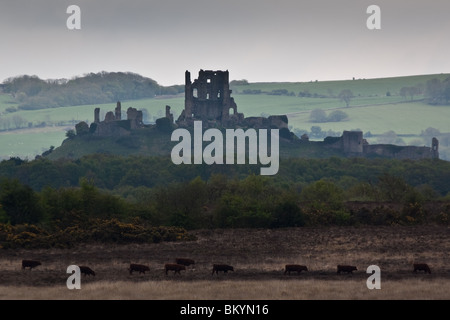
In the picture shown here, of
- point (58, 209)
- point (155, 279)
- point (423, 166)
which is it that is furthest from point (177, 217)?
point (423, 166)

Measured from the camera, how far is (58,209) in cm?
7675

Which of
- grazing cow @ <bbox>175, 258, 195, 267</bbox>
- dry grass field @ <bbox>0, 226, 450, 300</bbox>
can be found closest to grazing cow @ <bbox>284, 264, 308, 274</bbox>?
dry grass field @ <bbox>0, 226, 450, 300</bbox>

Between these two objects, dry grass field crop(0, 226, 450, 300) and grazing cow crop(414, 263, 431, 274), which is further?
grazing cow crop(414, 263, 431, 274)

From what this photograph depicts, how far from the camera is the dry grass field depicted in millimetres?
44250

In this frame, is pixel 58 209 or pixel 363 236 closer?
pixel 363 236

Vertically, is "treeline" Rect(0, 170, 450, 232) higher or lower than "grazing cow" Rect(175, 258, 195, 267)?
lower

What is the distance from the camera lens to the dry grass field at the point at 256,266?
44.2 m

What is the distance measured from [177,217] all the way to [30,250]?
15.1 metres

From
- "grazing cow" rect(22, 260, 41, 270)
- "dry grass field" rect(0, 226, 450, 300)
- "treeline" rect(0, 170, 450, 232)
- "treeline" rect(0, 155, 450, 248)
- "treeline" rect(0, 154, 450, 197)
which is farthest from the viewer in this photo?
"treeline" rect(0, 154, 450, 197)

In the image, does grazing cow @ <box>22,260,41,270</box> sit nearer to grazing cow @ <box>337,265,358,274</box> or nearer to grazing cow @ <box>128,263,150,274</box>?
grazing cow @ <box>128,263,150,274</box>

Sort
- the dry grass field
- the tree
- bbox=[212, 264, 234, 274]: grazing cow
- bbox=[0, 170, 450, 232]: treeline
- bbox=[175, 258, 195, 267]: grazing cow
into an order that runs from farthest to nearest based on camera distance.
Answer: bbox=[0, 170, 450, 232]: treeline → the tree → bbox=[175, 258, 195, 267]: grazing cow → bbox=[212, 264, 234, 274]: grazing cow → the dry grass field

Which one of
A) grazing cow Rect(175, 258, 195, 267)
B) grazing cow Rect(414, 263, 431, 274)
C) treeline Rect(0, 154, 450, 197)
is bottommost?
treeline Rect(0, 154, 450, 197)

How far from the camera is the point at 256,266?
54.8 meters
